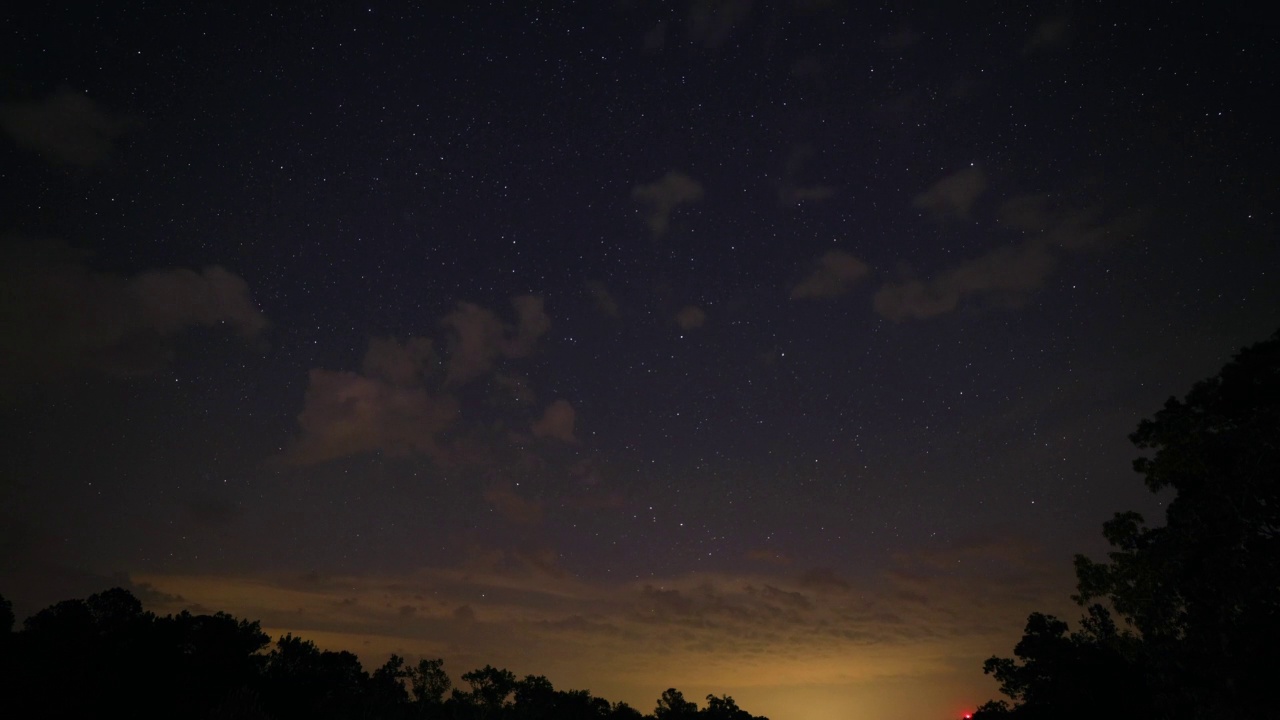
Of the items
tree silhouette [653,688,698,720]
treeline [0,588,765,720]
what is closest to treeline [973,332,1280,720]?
treeline [0,588,765,720]

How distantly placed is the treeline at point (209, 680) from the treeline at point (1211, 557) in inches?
1209

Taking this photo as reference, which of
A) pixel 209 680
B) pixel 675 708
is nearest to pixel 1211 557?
pixel 209 680

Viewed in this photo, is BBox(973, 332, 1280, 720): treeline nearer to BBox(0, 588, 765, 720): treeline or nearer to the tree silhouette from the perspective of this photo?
BBox(0, 588, 765, 720): treeline

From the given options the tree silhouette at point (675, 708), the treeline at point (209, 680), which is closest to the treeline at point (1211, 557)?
the treeline at point (209, 680)

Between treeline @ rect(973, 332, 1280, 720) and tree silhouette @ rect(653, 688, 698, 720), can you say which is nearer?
treeline @ rect(973, 332, 1280, 720)

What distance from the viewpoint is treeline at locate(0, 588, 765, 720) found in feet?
83.5

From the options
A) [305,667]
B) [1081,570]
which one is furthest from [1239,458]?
[305,667]

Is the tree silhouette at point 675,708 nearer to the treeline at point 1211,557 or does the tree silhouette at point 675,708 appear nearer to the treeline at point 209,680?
the treeline at point 209,680

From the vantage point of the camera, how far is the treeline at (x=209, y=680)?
2544 cm

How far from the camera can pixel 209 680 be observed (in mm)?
51781

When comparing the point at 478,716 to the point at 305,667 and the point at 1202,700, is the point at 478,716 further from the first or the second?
the point at 1202,700

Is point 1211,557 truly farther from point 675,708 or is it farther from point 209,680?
point 675,708

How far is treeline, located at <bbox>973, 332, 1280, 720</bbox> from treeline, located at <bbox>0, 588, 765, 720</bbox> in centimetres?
3071

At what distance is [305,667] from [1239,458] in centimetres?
8333
